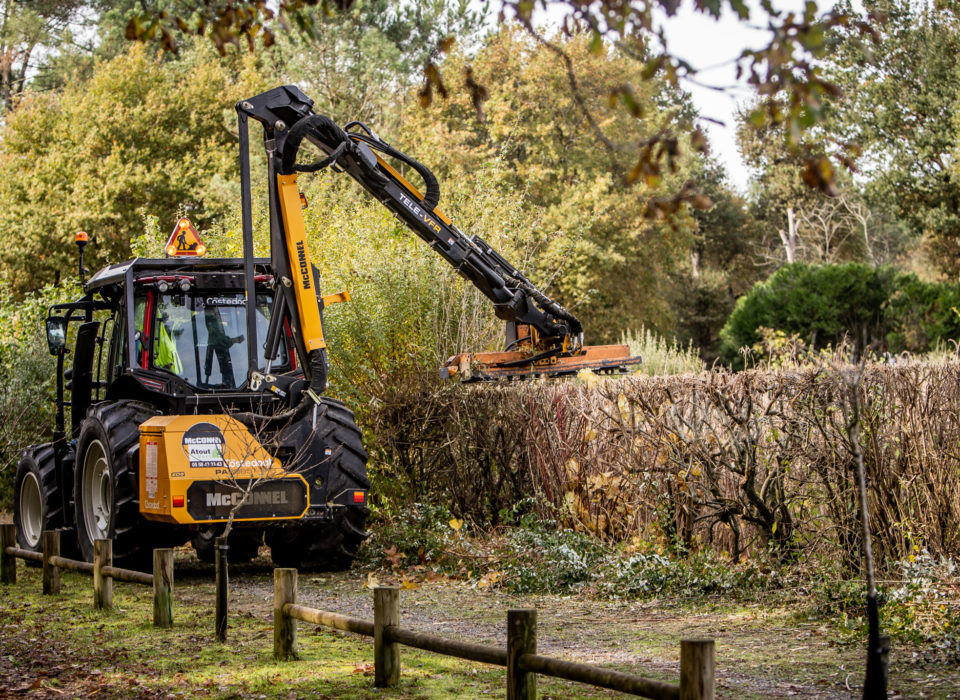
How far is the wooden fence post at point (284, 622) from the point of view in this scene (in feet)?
24.5

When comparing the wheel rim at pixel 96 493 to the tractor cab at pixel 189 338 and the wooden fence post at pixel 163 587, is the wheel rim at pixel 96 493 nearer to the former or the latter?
the tractor cab at pixel 189 338

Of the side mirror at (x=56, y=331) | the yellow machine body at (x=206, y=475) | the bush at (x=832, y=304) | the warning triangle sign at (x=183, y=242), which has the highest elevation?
the bush at (x=832, y=304)

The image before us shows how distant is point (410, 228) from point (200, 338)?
102 inches

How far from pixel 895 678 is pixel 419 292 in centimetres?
1032

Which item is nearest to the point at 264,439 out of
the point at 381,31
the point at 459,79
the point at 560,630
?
the point at 560,630

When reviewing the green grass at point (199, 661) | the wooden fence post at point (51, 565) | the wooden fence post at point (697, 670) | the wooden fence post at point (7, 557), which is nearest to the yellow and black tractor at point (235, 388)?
the wooden fence post at point (51, 565)

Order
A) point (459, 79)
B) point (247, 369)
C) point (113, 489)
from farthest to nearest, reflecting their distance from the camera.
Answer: point (459, 79) → point (247, 369) → point (113, 489)

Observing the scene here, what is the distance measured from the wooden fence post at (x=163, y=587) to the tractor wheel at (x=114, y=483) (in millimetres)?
2239

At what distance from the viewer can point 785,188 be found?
51.0m

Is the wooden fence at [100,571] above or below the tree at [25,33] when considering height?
below

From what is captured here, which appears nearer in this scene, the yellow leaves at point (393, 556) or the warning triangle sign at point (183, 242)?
the yellow leaves at point (393, 556)

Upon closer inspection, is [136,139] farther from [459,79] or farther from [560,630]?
[560,630]

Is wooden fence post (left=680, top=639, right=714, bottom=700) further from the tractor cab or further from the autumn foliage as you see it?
the tractor cab

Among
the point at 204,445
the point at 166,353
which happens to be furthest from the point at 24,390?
the point at 204,445
